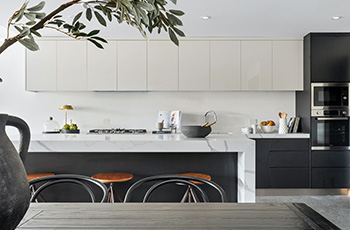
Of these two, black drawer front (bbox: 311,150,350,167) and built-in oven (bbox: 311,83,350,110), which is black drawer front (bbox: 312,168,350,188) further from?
built-in oven (bbox: 311,83,350,110)

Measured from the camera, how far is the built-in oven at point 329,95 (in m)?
4.22

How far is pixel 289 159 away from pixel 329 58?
5.12ft

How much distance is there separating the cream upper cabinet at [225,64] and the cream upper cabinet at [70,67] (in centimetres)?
197

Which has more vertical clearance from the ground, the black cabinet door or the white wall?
the black cabinet door

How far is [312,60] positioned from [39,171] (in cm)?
379

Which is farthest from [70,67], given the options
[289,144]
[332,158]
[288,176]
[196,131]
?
[332,158]

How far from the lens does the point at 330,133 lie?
4.23 m

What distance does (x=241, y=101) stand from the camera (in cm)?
482

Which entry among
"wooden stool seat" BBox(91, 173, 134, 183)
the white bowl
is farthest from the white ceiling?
"wooden stool seat" BBox(91, 173, 134, 183)

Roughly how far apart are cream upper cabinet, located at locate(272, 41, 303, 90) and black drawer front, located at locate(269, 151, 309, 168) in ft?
3.30

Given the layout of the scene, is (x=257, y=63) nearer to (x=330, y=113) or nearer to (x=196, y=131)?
(x=330, y=113)

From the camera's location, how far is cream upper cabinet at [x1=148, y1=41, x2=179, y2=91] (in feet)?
14.8

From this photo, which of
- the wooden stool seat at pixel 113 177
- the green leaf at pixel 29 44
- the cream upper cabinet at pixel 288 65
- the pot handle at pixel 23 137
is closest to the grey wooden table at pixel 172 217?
the pot handle at pixel 23 137

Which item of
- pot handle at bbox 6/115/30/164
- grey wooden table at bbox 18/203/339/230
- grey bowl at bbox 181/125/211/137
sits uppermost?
pot handle at bbox 6/115/30/164
